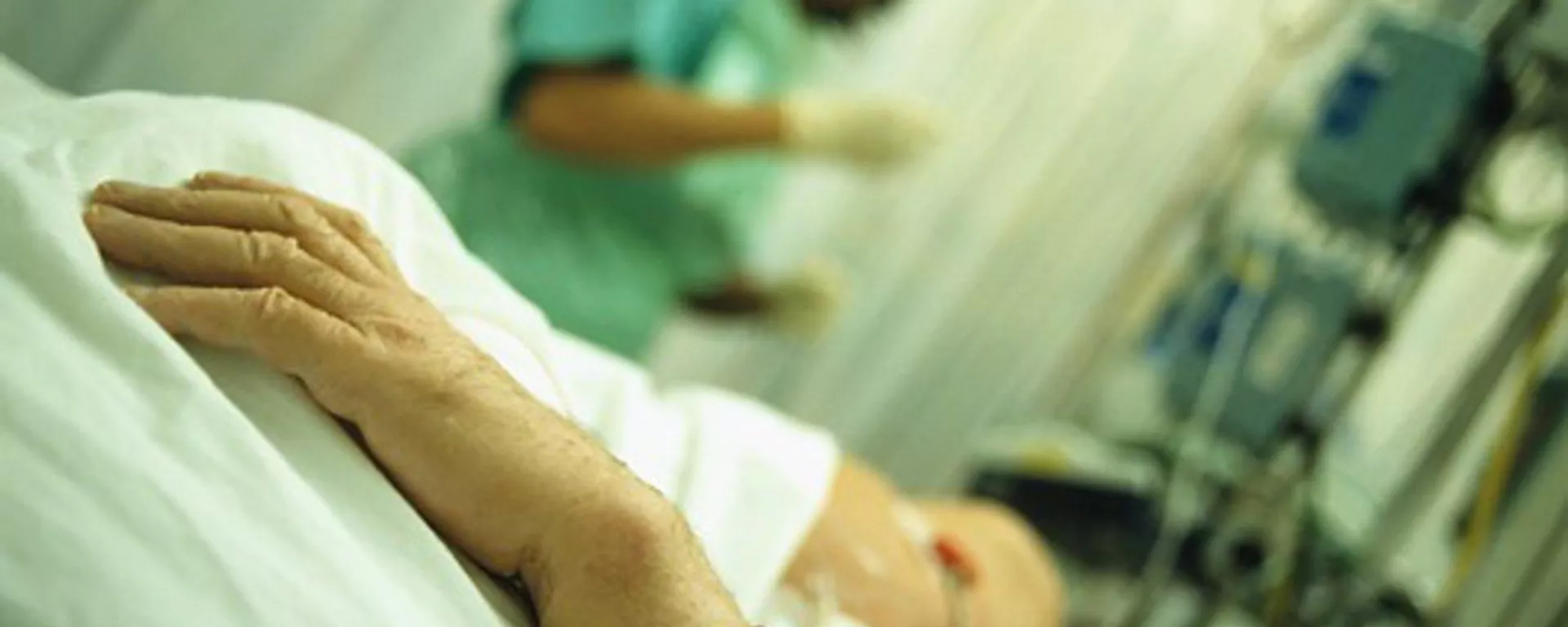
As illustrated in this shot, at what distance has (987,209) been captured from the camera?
93.9 inches

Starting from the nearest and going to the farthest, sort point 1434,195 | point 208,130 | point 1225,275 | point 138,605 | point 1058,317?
point 138,605, point 208,130, point 1434,195, point 1225,275, point 1058,317

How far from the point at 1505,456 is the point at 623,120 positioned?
3.18 ft

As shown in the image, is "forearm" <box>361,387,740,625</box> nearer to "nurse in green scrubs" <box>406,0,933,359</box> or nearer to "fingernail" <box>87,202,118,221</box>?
"fingernail" <box>87,202,118,221</box>

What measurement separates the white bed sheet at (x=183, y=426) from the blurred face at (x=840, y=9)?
93cm

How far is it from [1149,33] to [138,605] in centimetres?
201

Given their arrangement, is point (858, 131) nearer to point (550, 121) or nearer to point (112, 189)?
point (550, 121)

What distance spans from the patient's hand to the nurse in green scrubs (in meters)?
0.77

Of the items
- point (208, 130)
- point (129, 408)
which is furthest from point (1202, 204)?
point (129, 408)

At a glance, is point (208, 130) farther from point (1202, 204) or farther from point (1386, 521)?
point (1202, 204)

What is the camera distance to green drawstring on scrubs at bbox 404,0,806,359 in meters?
1.57

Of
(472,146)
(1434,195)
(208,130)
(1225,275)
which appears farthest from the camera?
(1225,275)

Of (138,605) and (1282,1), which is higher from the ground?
(1282,1)

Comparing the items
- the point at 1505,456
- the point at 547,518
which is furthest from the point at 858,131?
the point at 547,518

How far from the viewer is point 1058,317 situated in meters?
2.52
